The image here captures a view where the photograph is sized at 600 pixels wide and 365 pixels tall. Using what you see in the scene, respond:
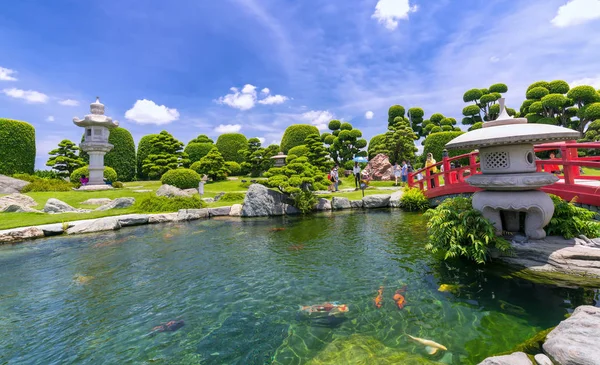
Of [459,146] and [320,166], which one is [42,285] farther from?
[320,166]

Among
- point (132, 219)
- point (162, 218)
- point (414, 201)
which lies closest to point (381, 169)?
point (414, 201)

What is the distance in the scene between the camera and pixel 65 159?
24.8 meters

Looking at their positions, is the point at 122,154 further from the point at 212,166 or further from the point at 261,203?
the point at 261,203

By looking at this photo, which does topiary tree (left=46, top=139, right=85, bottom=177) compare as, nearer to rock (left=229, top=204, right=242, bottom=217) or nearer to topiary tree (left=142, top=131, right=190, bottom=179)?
topiary tree (left=142, top=131, right=190, bottom=179)

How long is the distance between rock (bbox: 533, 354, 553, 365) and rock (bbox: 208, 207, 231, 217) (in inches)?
537

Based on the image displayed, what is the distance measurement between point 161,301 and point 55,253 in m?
6.05

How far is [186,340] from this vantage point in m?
3.75

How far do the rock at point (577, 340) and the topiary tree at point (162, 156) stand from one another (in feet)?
93.9

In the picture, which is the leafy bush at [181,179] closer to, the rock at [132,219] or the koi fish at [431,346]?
the rock at [132,219]

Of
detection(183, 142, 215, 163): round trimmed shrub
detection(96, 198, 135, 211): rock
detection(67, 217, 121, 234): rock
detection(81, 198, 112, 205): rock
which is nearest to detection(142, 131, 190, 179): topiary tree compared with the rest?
detection(183, 142, 215, 163): round trimmed shrub

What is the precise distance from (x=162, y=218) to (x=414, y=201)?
42.8ft

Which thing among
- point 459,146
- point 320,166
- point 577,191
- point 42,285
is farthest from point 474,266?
point 320,166

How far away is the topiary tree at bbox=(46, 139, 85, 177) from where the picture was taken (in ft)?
82.3

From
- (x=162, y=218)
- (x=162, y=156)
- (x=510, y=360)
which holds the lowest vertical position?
(x=510, y=360)
